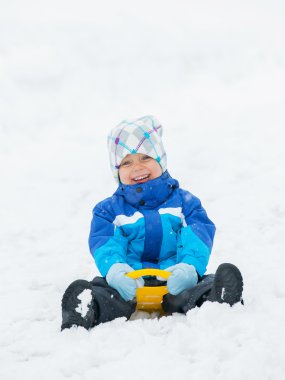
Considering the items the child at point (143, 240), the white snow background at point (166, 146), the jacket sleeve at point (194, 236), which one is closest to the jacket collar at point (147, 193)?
the child at point (143, 240)

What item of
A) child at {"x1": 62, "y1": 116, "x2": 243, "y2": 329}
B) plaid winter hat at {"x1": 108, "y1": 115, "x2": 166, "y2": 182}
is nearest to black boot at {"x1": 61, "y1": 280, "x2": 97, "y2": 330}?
child at {"x1": 62, "y1": 116, "x2": 243, "y2": 329}

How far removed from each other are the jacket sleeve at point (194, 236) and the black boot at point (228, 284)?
0.49m

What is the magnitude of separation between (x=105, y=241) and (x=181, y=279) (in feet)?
2.02

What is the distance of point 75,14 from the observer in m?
13.2

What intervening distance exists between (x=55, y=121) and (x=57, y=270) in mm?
5561

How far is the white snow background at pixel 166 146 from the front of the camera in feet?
7.95

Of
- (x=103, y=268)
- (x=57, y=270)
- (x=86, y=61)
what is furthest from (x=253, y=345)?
(x=86, y=61)

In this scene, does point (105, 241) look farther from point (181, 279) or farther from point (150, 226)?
point (181, 279)

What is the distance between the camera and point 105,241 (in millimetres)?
3295

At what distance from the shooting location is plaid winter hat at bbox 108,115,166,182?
3629 millimetres

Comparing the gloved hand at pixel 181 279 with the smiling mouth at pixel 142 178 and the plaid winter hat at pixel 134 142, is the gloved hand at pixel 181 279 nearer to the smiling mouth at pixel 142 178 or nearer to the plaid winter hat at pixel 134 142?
the smiling mouth at pixel 142 178

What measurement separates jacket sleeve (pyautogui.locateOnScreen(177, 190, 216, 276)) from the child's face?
278mm

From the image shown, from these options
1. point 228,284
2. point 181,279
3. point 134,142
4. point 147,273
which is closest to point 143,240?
point 147,273

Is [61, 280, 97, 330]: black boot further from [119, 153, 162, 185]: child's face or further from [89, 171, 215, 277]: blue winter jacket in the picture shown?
[119, 153, 162, 185]: child's face
